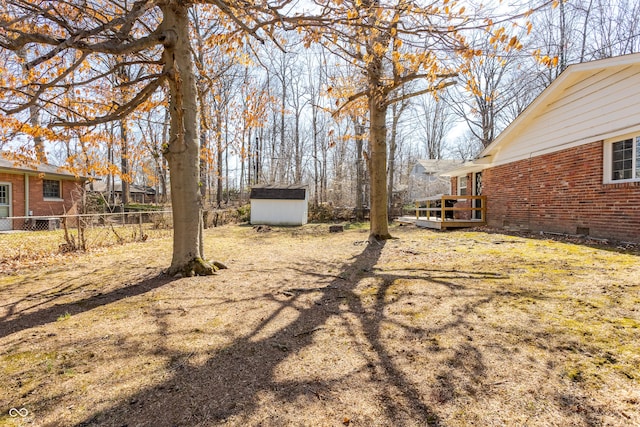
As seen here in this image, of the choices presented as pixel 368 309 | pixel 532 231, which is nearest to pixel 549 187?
pixel 532 231

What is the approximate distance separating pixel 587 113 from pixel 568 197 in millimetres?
2236

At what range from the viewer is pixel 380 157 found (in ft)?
28.2

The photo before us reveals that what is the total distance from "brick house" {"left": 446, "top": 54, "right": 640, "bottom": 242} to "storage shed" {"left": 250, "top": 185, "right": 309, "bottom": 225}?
11105 mm

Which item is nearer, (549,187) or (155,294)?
(155,294)

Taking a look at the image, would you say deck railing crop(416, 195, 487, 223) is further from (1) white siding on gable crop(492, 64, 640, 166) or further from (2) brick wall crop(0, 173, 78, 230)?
(2) brick wall crop(0, 173, 78, 230)

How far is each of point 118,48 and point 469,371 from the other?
575 centimetres

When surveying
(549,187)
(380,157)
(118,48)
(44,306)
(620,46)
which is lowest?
(44,306)

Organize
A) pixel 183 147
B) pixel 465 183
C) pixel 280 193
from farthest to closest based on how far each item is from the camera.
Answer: pixel 280 193 → pixel 465 183 → pixel 183 147

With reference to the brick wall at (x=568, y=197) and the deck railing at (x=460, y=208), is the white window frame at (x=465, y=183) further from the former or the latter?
the brick wall at (x=568, y=197)

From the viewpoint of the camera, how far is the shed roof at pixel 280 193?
62.6 ft

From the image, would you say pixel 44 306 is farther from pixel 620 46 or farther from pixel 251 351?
pixel 620 46

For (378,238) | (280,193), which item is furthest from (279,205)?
(378,238)

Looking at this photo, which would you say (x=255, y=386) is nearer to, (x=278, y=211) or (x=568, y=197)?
(x=568, y=197)

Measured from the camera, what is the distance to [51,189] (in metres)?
16.8
